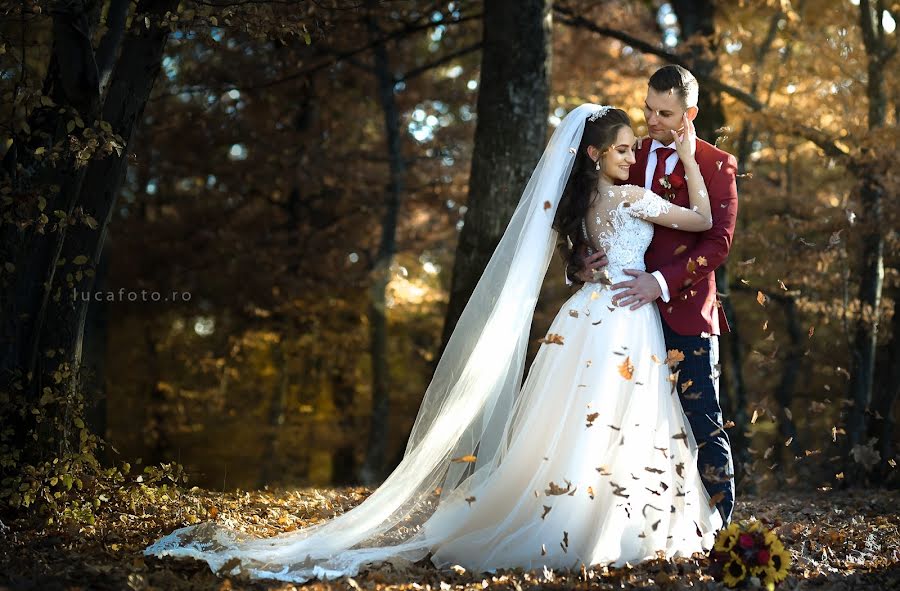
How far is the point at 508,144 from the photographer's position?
273 inches

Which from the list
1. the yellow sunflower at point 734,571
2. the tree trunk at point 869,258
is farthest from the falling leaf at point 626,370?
the tree trunk at point 869,258

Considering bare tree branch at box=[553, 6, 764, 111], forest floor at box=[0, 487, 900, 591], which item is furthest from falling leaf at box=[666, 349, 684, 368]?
bare tree branch at box=[553, 6, 764, 111]

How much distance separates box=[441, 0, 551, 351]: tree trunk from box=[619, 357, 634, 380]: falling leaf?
2436 millimetres

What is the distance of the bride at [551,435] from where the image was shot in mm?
4516

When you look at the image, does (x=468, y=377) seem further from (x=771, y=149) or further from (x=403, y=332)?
(x=403, y=332)

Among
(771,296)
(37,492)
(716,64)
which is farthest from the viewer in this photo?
(771,296)

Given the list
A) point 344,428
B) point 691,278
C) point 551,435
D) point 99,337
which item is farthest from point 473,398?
point 344,428

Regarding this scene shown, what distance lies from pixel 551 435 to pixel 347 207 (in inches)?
419

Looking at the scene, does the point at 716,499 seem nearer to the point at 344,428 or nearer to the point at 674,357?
the point at 674,357

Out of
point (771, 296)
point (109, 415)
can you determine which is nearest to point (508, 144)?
point (771, 296)

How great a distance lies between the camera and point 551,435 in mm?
4719

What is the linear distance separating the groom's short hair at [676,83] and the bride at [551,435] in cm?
25

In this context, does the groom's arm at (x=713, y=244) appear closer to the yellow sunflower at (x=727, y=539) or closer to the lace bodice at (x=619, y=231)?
the lace bodice at (x=619, y=231)

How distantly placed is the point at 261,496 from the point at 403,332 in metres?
10.7
